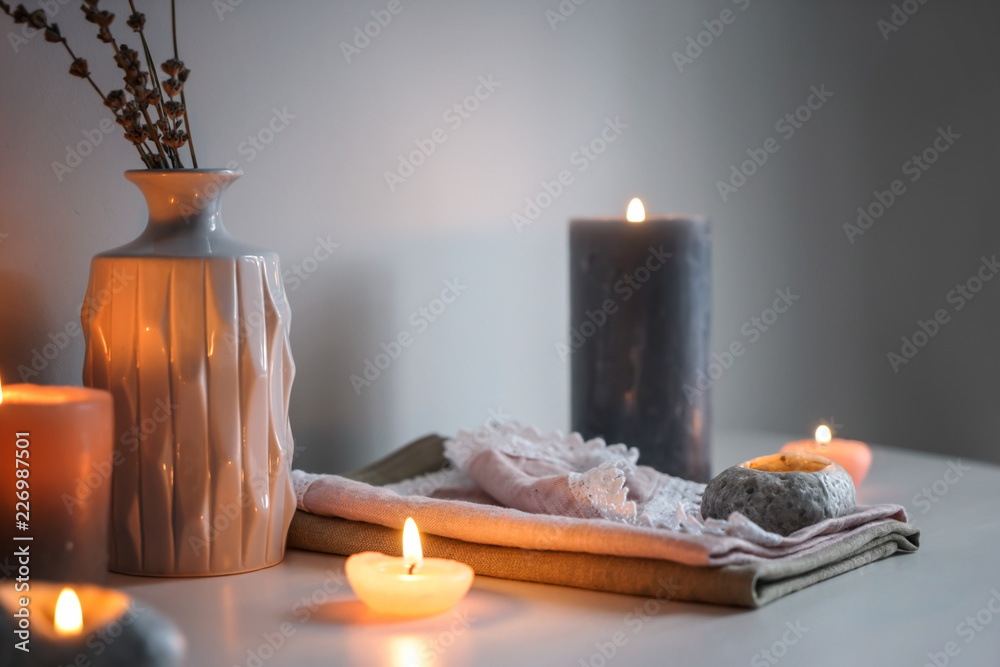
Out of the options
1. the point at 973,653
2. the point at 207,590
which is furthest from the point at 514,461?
the point at 973,653

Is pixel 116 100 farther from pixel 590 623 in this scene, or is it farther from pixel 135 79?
pixel 590 623

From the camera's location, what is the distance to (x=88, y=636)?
1.49 ft

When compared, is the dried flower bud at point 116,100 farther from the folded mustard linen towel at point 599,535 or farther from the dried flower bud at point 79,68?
the folded mustard linen towel at point 599,535

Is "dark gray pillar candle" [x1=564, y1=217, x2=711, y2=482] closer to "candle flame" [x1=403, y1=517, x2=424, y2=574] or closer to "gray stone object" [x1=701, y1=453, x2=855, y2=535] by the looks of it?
"gray stone object" [x1=701, y1=453, x2=855, y2=535]

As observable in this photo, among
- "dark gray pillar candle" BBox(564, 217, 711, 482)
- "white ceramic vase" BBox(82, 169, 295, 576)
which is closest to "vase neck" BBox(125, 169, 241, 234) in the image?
"white ceramic vase" BBox(82, 169, 295, 576)

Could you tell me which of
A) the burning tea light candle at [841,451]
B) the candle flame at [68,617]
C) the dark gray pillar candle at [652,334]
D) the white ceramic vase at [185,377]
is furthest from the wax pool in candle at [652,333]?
the candle flame at [68,617]

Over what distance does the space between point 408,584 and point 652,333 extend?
0.44m

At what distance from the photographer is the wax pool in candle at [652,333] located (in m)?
0.94

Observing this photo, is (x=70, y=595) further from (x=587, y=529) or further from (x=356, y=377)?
(x=356, y=377)

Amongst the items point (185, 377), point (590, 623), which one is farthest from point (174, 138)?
point (590, 623)

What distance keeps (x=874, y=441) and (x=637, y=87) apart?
2.54 feet

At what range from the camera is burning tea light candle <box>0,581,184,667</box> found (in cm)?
45

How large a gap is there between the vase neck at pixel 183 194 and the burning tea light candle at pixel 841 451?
0.56 m

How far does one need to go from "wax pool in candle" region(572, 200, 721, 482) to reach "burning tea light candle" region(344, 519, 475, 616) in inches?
15.0
